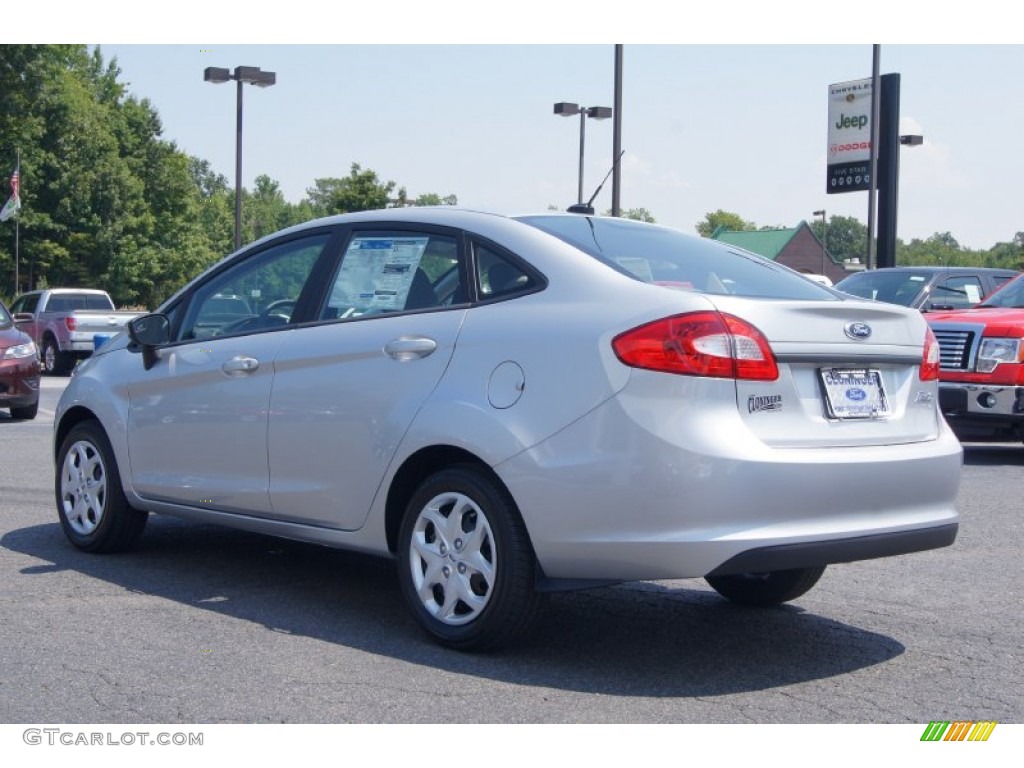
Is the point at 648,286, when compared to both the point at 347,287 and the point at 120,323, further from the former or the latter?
the point at 120,323

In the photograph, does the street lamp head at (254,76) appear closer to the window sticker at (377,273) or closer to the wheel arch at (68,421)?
the wheel arch at (68,421)

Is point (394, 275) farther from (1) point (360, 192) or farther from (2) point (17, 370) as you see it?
(1) point (360, 192)

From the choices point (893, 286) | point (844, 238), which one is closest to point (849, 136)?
point (893, 286)

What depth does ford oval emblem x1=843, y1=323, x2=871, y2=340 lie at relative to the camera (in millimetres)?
4844

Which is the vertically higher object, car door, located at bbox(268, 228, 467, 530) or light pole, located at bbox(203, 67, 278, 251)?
light pole, located at bbox(203, 67, 278, 251)

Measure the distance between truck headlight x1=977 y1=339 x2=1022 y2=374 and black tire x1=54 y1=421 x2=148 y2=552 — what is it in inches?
290

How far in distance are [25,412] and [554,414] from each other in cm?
1245

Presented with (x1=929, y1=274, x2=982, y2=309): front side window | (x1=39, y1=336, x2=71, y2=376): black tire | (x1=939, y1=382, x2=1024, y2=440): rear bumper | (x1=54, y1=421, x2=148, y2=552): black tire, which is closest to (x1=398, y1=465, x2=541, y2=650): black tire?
(x1=54, y1=421, x2=148, y2=552): black tire

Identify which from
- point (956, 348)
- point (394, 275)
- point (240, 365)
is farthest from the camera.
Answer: point (956, 348)

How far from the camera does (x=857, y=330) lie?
4875 mm

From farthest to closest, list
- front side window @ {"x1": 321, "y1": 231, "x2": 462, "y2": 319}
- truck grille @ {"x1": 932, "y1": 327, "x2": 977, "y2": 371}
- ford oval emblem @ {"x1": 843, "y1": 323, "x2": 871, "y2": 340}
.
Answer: truck grille @ {"x1": 932, "y1": 327, "x2": 977, "y2": 371} < front side window @ {"x1": 321, "y1": 231, "x2": 462, "y2": 319} < ford oval emblem @ {"x1": 843, "y1": 323, "x2": 871, "y2": 340}

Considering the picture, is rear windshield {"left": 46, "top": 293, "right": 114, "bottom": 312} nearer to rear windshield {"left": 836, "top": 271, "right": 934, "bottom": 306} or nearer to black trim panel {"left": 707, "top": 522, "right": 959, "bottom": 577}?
rear windshield {"left": 836, "top": 271, "right": 934, "bottom": 306}

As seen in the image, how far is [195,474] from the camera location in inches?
247

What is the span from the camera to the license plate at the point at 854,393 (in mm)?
4742
